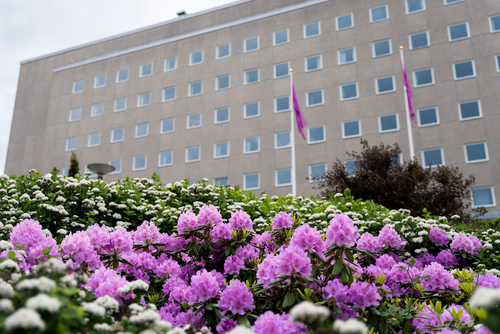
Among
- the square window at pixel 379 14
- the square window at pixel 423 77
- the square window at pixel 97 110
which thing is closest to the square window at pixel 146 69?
the square window at pixel 97 110

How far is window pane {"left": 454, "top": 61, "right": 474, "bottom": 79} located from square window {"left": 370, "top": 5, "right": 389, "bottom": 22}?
19.5 feet

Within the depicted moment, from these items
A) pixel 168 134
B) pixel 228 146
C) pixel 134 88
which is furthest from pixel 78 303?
pixel 134 88

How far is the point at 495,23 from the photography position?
88.0ft

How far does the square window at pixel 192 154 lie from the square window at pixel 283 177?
6466 mm

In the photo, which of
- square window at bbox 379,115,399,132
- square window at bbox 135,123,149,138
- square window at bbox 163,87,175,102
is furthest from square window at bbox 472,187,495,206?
square window at bbox 135,123,149,138

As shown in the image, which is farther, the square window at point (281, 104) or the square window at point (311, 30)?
the square window at point (311, 30)

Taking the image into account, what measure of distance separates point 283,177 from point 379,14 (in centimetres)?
1313

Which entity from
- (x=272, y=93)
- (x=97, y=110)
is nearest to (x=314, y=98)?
(x=272, y=93)

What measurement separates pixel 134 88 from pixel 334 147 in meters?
17.7

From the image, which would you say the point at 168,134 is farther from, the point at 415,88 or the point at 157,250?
the point at 157,250

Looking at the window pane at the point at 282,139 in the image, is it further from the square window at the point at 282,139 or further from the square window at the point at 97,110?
the square window at the point at 97,110

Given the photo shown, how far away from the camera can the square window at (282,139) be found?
29458 millimetres

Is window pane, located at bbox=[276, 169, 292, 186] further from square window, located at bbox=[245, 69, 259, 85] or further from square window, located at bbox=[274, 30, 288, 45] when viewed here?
square window, located at bbox=[274, 30, 288, 45]

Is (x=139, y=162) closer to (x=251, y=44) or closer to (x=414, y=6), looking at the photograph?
(x=251, y=44)
